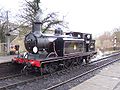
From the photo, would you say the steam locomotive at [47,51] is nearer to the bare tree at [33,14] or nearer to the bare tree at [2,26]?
the bare tree at [33,14]

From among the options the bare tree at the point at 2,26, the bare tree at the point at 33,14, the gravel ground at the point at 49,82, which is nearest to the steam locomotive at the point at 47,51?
the gravel ground at the point at 49,82

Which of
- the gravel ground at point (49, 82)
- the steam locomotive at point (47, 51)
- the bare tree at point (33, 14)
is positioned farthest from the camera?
the bare tree at point (33, 14)

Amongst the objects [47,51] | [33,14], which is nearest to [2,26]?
[33,14]

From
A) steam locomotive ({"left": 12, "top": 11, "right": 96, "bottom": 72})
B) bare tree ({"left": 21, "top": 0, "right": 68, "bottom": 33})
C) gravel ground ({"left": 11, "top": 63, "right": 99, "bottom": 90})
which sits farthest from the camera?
bare tree ({"left": 21, "top": 0, "right": 68, "bottom": 33})

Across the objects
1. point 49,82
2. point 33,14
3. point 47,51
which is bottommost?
point 49,82

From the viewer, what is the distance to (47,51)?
13.9 m

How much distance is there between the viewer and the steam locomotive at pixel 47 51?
12711 millimetres

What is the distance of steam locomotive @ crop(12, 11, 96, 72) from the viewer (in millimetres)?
12711

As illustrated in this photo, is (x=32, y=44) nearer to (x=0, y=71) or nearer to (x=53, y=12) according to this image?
(x=0, y=71)

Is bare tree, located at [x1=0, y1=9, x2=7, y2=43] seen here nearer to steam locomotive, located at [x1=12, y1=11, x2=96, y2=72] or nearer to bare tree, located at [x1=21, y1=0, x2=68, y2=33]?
bare tree, located at [x1=21, y1=0, x2=68, y2=33]

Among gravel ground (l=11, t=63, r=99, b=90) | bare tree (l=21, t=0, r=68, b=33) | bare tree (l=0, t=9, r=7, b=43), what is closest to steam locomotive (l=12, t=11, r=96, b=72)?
gravel ground (l=11, t=63, r=99, b=90)

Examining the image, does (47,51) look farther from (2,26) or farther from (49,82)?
(2,26)

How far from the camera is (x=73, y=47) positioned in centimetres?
1583

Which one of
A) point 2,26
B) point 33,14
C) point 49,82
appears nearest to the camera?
point 49,82
